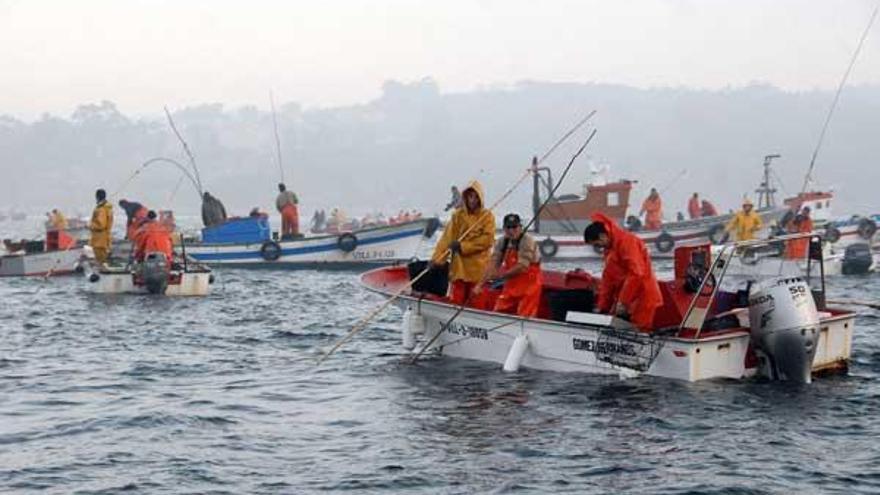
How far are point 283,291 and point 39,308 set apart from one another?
688cm

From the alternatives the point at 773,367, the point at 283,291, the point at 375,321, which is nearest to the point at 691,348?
the point at 773,367

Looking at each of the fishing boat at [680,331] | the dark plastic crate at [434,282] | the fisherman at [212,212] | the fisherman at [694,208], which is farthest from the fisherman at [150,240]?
the fisherman at [694,208]

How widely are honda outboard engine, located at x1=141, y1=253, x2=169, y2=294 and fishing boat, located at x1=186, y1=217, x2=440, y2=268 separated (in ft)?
39.2

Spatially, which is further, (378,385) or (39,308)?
(39,308)

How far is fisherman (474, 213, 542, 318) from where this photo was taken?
15938 millimetres

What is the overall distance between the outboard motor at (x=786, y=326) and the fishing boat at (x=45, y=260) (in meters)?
24.9

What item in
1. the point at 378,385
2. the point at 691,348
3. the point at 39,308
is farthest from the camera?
the point at 39,308

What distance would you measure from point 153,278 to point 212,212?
13.4 meters

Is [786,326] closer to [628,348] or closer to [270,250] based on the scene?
[628,348]

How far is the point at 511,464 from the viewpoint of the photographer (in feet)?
36.6

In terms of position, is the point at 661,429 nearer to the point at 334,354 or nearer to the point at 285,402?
the point at 285,402

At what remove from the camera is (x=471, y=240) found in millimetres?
16984

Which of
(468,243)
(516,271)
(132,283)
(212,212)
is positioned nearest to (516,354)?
(516,271)

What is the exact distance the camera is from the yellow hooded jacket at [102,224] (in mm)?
29516
